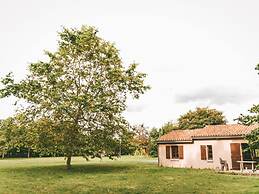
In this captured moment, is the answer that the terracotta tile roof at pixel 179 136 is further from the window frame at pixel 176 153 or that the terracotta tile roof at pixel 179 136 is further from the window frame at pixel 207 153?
the window frame at pixel 207 153

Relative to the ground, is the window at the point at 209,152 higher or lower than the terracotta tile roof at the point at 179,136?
lower

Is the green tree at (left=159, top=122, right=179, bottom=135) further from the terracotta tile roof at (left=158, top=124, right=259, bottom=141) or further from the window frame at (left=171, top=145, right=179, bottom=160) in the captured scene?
the window frame at (left=171, top=145, right=179, bottom=160)

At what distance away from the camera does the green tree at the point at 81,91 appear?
2759 centimetres

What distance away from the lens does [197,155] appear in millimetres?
31438

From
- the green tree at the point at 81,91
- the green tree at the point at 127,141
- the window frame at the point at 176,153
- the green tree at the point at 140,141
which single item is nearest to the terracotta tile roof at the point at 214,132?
the window frame at the point at 176,153

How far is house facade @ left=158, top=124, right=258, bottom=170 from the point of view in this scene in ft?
94.2

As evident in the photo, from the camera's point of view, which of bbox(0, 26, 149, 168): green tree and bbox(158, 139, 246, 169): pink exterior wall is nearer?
bbox(0, 26, 149, 168): green tree

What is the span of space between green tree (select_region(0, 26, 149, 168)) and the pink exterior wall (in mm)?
7309

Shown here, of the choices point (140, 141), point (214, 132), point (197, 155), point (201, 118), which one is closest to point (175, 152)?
point (197, 155)

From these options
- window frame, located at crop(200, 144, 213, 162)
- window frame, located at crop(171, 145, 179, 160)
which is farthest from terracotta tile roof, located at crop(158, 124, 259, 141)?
window frame, located at crop(200, 144, 213, 162)

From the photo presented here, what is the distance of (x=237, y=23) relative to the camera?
19078 mm

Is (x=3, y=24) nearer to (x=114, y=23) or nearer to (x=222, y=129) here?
(x=114, y=23)

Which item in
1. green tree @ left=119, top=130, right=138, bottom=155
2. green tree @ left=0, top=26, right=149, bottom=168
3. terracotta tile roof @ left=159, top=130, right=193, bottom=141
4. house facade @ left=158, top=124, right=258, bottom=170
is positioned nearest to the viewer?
green tree @ left=0, top=26, right=149, bottom=168

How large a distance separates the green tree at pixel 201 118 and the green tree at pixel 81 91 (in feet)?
109
